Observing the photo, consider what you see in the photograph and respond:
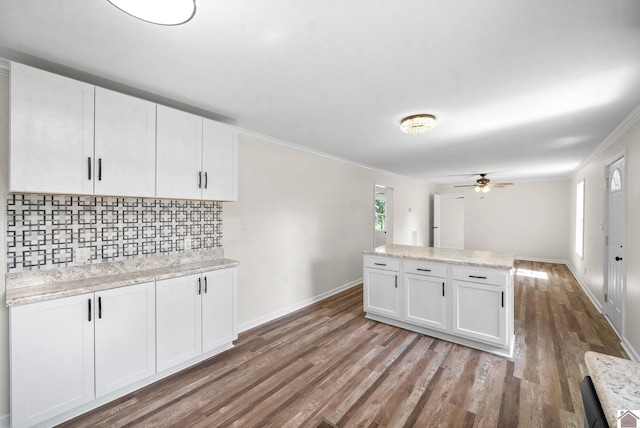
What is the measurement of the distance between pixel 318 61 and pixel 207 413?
2.56 m

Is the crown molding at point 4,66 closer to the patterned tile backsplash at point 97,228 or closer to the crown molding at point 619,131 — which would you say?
the patterned tile backsplash at point 97,228

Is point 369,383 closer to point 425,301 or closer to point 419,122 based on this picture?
point 425,301

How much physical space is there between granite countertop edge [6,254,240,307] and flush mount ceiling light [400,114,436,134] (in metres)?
2.33

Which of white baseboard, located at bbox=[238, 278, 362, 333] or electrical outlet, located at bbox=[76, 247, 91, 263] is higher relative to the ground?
electrical outlet, located at bbox=[76, 247, 91, 263]

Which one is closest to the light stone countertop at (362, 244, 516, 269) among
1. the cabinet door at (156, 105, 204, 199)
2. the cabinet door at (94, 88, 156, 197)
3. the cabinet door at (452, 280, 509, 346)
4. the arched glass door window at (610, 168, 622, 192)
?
the cabinet door at (452, 280, 509, 346)

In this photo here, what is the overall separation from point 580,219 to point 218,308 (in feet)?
23.7

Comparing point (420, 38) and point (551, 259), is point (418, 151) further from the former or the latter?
point (551, 259)

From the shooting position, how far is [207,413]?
196 centimetres

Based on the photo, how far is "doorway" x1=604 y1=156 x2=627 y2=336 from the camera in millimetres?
2979

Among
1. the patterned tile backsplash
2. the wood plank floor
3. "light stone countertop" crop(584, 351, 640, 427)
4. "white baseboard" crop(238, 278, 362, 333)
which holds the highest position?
the patterned tile backsplash

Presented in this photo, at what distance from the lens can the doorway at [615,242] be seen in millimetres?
2979

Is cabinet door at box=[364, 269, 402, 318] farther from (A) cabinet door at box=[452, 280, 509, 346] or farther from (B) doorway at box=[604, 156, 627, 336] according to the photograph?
(B) doorway at box=[604, 156, 627, 336]

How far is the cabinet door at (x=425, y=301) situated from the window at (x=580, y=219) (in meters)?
4.42

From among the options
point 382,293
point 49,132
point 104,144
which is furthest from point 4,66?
point 382,293
